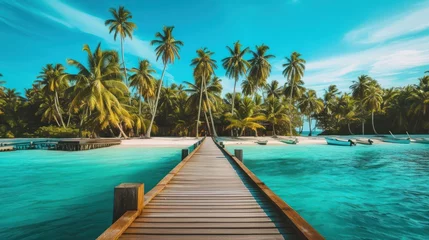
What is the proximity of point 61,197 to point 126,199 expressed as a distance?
6.27 metres

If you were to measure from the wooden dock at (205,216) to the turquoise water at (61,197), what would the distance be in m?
2.32

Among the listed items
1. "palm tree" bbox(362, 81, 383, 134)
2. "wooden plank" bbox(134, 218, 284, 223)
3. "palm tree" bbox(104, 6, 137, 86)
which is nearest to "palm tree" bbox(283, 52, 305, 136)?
"palm tree" bbox(362, 81, 383, 134)

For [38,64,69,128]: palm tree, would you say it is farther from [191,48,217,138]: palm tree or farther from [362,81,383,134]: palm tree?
[362,81,383,134]: palm tree

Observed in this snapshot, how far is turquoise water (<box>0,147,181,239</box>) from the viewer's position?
219 inches

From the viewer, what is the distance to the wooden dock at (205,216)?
3049 mm

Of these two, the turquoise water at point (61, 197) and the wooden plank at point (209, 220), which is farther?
the turquoise water at point (61, 197)

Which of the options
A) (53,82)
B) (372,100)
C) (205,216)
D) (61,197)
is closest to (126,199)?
(205,216)

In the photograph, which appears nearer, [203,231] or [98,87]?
[203,231]

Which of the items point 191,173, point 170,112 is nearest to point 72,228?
point 191,173

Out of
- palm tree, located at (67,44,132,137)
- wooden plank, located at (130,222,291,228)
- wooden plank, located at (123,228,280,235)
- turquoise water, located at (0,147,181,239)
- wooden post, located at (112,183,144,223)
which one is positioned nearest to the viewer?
wooden plank, located at (123,228,280,235)

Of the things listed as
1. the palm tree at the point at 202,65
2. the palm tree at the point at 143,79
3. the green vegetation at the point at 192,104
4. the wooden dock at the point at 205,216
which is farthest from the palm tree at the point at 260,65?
the wooden dock at the point at 205,216

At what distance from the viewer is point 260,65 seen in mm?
38188

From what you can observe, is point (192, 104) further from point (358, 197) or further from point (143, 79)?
point (358, 197)

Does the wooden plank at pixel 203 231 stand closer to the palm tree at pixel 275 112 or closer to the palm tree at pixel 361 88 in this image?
the palm tree at pixel 275 112
